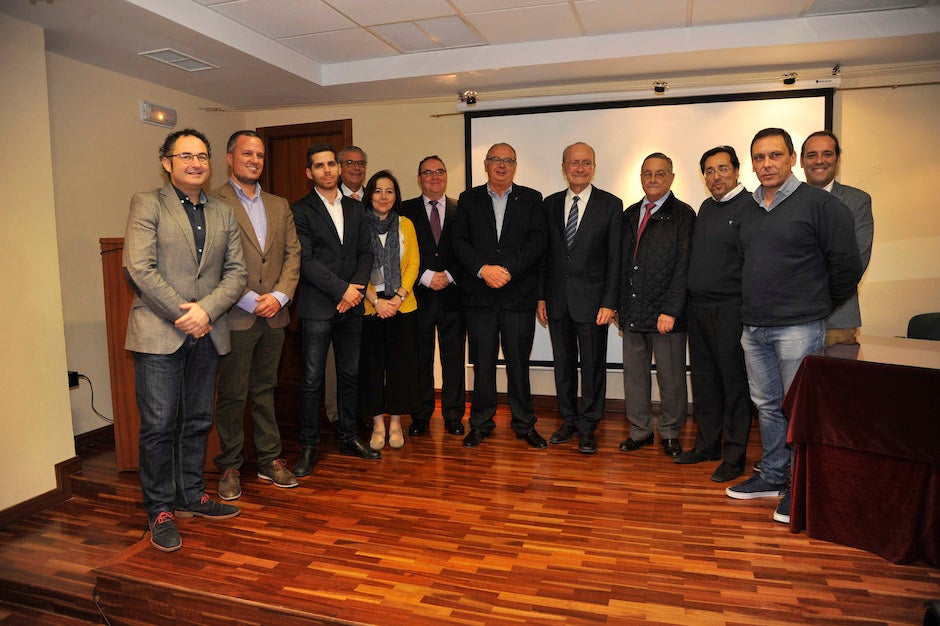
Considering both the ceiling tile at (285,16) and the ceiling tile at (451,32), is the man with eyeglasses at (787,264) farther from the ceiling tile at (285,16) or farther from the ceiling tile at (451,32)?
the ceiling tile at (285,16)

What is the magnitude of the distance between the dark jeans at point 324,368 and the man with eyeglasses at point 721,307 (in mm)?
1954

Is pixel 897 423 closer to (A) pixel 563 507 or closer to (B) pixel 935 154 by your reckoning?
(A) pixel 563 507

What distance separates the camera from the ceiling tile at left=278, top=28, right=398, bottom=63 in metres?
4.33

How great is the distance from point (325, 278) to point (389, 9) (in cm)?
175

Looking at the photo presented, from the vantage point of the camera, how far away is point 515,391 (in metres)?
4.08

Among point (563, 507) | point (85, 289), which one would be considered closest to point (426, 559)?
point (563, 507)

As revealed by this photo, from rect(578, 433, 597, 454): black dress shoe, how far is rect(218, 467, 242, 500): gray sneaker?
199 cm

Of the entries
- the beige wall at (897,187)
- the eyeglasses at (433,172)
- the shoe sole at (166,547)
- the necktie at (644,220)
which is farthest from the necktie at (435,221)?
the beige wall at (897,187)

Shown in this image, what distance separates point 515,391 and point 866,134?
3234 mm

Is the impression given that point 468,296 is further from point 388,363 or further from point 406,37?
point 406,37

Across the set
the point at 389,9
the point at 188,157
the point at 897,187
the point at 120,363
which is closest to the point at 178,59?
the point at 389,9

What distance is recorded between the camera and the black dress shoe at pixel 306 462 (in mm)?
3575

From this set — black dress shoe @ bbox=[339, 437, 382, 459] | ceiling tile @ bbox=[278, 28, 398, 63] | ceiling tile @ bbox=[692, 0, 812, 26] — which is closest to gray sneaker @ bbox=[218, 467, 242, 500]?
black dress shoe @ bbox=[339, 437, 382, 459]

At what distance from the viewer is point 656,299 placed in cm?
371
